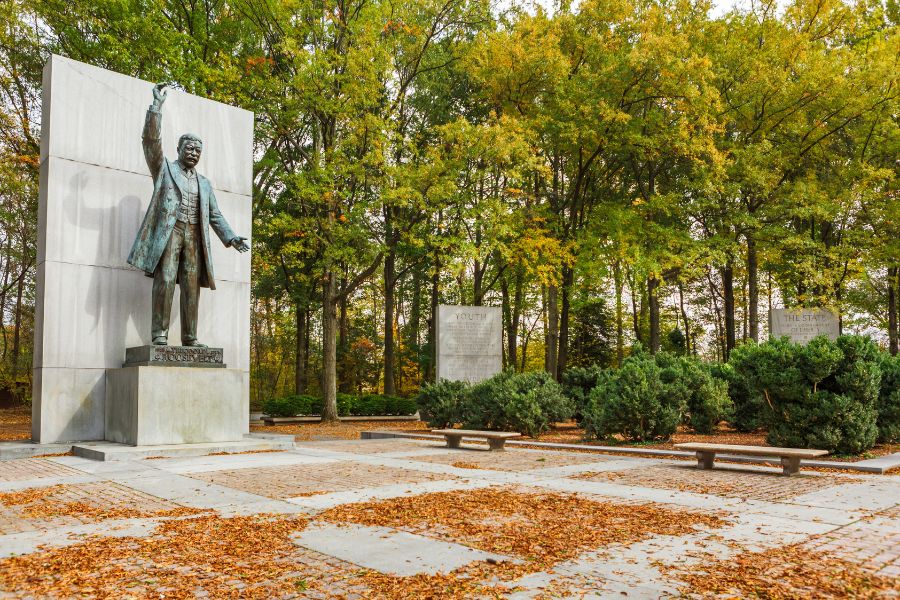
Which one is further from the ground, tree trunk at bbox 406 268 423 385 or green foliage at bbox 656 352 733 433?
tree trunk at bbox 406 268 423 385

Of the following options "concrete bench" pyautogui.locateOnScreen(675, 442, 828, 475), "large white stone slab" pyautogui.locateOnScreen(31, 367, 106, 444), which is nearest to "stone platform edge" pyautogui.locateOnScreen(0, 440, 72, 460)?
"large white stone slab" pyautogui.locateOnScreen(31, 367, 106, 444)

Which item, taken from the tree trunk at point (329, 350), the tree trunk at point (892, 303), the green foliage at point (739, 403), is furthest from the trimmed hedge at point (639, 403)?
the tree trunk at point (892, 303)

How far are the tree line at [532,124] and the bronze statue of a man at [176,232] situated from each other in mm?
5802

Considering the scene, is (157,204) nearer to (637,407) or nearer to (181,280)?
(181,280)

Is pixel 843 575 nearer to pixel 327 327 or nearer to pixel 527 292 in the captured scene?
pixel 327 327

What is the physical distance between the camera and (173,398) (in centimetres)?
1155

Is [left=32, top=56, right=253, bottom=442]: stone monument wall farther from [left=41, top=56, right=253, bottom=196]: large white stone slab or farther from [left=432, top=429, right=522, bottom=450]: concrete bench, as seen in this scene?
[left=432, top=429, right=522, bottom=450]: concrete bench

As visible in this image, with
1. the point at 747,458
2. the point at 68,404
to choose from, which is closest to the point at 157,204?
the point at 68,404

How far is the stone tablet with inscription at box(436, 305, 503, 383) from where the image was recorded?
21438 mm

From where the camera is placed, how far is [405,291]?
37.7 metres

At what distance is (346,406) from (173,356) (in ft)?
42.1

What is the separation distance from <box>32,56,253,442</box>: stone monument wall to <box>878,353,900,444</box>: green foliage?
1171cm

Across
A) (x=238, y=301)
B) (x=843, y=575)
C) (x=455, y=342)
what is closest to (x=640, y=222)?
(x=455, y=342)

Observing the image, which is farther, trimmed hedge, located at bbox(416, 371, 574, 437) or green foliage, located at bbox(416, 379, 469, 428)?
green foliage, located at bbox(416, 379, 469, 428)
